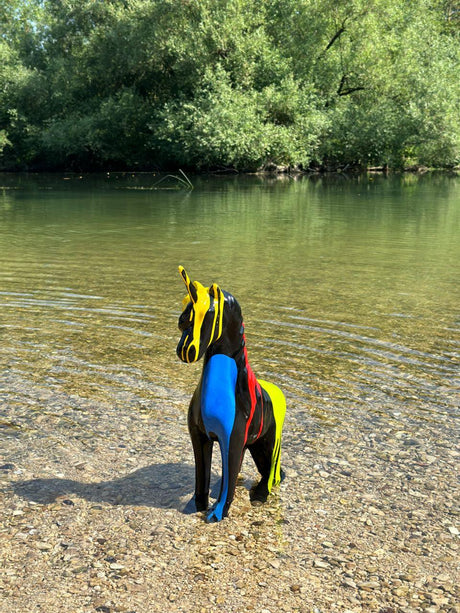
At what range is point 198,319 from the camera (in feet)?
10.9

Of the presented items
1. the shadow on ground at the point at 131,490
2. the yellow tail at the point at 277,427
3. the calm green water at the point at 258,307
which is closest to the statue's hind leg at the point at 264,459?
the yellow tail at the point at 277,427

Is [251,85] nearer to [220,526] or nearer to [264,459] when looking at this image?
[264,459]

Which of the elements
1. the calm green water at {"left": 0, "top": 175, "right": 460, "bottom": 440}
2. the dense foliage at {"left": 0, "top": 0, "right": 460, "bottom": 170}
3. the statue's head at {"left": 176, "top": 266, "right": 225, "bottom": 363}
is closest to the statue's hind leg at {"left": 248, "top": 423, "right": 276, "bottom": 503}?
the statue's head at {"left": 176, "top": 266, "right": 225, "bottom": 363}

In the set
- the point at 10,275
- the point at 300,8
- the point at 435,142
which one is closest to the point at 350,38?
the point at 300,8

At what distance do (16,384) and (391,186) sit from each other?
30.1 metres

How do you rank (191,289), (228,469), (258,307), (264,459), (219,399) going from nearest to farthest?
(191,289) → (219,399) → (228,469) → (264,459) → (258,307)

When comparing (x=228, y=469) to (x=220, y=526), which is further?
(x=220, y=526)

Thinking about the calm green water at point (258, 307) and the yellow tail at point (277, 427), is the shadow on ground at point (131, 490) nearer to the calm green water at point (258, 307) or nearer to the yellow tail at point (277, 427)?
the yellow tail at point (277, 427)

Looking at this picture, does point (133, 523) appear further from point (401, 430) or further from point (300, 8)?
point (300, 8)

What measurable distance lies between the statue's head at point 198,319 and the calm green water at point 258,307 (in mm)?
2085

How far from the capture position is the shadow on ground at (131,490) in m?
3.99

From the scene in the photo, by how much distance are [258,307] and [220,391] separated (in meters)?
5.35

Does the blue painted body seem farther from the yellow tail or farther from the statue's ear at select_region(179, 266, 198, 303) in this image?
the yellow tail

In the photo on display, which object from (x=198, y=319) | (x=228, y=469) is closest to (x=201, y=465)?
(x=228, y=469)
